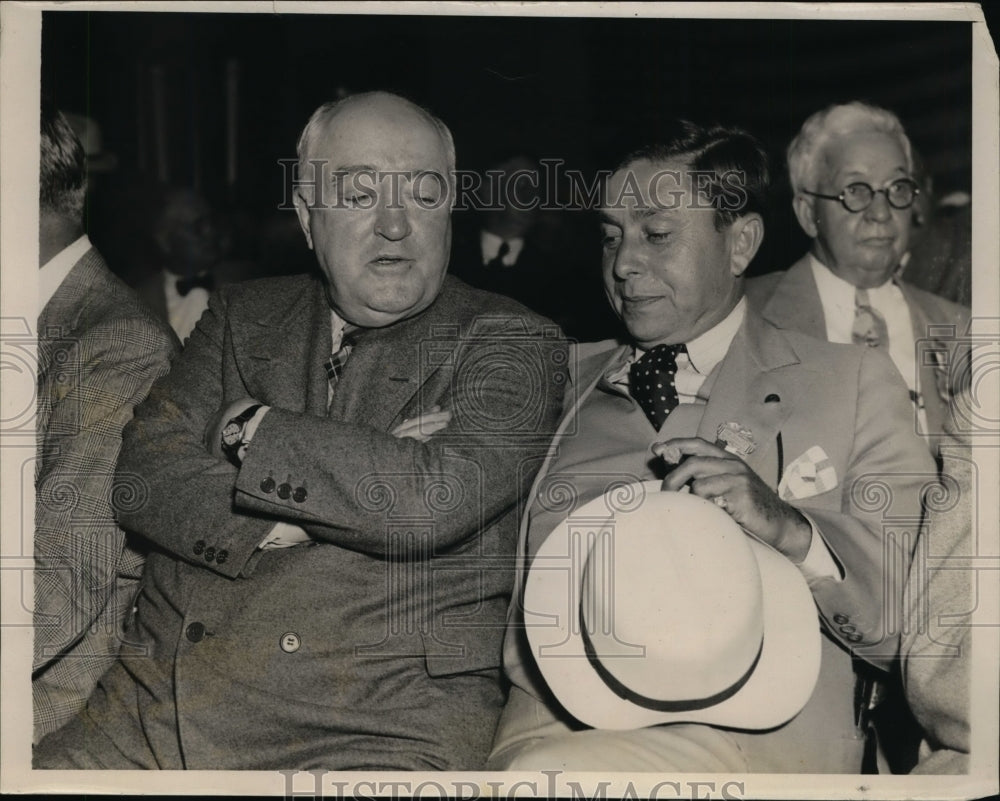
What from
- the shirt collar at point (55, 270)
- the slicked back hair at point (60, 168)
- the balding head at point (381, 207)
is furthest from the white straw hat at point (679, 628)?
the slicked back hair at point (60, 168)

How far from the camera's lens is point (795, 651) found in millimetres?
3400

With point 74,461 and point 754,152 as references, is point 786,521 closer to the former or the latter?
point 754,152

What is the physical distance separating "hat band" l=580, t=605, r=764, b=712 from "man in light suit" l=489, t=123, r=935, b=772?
81 mm

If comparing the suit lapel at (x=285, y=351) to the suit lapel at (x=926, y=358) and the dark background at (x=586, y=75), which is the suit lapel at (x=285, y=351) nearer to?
the dark background at (x=586, y=75)

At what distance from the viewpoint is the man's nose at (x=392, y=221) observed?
3.50 metres

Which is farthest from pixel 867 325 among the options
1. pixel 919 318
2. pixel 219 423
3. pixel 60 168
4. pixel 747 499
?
pixel 60 168

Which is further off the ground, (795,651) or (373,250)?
(373,250)

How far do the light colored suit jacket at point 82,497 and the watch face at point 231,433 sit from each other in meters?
0.39

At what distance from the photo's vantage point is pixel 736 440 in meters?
3.50

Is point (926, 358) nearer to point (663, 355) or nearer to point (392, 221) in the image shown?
point (663, 355)

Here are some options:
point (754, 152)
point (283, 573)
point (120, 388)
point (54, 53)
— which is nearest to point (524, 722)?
point (283, 573)

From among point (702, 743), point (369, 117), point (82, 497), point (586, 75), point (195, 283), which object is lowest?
point (702, 743)

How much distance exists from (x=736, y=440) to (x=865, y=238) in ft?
2.54

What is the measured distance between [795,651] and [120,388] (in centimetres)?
207
